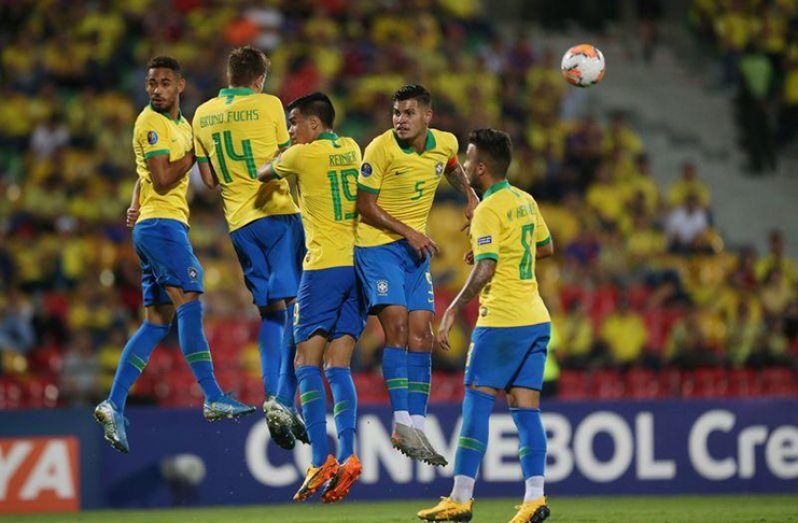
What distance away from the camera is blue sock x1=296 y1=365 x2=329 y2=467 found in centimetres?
1014

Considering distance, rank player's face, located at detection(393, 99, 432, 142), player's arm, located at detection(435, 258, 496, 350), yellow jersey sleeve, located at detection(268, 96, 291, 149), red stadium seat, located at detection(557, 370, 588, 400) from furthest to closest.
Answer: red stadium seat, located at detection(557, 370, 588, 400), yellow jersey sleeve, located at detection(268, 96, 291, 149), player's face, located at detection(393, 99, 432, 142), player's arm, located at detection(435, 258, 496, 350)

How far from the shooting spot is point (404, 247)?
10195 millimetres

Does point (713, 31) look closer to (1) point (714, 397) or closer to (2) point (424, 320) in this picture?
(1) point (714, 397)

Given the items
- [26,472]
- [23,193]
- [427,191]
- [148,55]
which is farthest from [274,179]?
[148,55]

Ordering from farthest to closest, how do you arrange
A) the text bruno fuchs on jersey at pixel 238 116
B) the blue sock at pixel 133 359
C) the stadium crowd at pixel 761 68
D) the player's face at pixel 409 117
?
the stadium crowd at pixel 761 68, the blue sock at pixel 133 359, the text bruno fuchs on jersey at pixel 238 116, the player's face at pixel 409 117

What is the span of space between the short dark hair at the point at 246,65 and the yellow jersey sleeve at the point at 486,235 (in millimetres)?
1992

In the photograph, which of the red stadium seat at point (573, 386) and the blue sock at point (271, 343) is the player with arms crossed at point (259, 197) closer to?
the blue sock at point (271, 343)

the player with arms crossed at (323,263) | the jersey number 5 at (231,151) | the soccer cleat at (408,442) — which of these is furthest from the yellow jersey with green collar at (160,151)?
the soccer cleat at (408,442)

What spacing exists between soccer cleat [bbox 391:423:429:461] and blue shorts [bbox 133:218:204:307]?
6.33 feet

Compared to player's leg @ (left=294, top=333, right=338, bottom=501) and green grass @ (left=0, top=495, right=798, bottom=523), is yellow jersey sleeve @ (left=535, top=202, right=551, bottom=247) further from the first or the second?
green grass @ (left=0, top=495, right=798, bottom=523)

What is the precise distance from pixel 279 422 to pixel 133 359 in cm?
142

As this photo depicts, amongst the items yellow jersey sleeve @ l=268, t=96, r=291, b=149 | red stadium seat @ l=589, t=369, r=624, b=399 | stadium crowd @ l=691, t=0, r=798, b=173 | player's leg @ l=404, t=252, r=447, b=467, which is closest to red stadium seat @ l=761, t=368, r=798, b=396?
red stadium seat @ l=589, t=369, r=624, b=399

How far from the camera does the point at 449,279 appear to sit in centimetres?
1727

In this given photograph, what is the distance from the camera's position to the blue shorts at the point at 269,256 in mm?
10578
